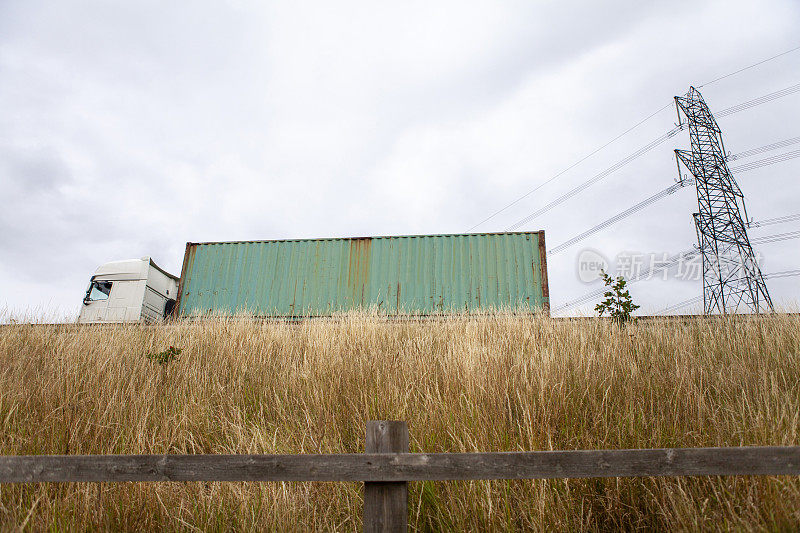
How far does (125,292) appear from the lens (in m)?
14.7

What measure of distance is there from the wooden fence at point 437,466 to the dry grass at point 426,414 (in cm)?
68

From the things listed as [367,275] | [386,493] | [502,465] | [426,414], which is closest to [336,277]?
[367,275]

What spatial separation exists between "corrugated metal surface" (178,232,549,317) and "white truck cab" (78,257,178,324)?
1.33 metres

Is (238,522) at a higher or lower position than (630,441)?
lower

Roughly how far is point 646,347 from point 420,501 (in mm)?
4132

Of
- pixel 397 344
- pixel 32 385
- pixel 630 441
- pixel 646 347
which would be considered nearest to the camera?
pixel 630 441

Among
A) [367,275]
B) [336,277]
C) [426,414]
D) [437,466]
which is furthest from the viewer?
[336,277]

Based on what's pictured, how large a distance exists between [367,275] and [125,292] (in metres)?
8.48

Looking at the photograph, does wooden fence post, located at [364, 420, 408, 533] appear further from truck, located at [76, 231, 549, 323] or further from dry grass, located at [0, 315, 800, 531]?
truck, located at [76, 231, 549, 323]

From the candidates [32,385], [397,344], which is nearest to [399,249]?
[397,344]

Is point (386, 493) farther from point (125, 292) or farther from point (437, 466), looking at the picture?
point (125, 292)

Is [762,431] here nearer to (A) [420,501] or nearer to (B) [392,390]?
(A) [420,501]

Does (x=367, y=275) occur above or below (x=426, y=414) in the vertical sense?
above

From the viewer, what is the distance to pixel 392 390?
4.49 m
